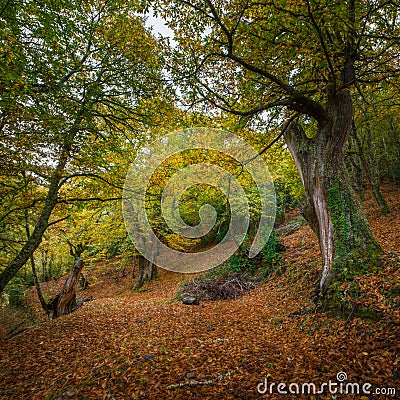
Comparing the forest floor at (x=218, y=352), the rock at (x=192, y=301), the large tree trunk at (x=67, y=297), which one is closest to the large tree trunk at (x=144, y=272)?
the large tree trunk at (x=67, y=297)

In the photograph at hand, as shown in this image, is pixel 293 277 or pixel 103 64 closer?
pixel 103 64

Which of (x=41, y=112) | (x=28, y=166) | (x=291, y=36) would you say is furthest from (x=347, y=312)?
(x=28, y=166)

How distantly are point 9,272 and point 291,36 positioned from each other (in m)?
8.68

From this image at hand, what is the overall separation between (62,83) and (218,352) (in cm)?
683

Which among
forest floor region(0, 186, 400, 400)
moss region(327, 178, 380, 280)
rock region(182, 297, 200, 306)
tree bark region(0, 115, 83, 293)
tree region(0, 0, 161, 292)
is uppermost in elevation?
tree region(0, 0, 161, 292)

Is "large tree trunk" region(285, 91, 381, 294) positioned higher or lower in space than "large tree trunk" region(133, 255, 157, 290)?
higher

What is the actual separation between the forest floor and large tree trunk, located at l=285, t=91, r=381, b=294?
547mm

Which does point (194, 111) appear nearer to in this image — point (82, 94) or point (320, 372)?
point (82, 94)

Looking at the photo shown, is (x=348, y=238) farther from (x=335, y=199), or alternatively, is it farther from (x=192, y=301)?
(x=192, y=301)

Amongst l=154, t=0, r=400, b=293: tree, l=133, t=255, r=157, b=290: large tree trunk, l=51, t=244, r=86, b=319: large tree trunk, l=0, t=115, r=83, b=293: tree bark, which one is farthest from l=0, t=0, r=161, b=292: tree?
l=133, t=255, r=157, b=290: large tree trunk

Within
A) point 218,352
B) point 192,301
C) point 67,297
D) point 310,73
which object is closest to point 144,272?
point 67,297

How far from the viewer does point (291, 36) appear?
5289 millimetres

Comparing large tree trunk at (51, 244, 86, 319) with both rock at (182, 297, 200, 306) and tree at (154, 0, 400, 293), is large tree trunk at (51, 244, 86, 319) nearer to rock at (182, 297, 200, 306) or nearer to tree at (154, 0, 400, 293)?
rock at (182, 297, 200, 306)

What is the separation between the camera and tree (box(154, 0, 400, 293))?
4789 millimetres
